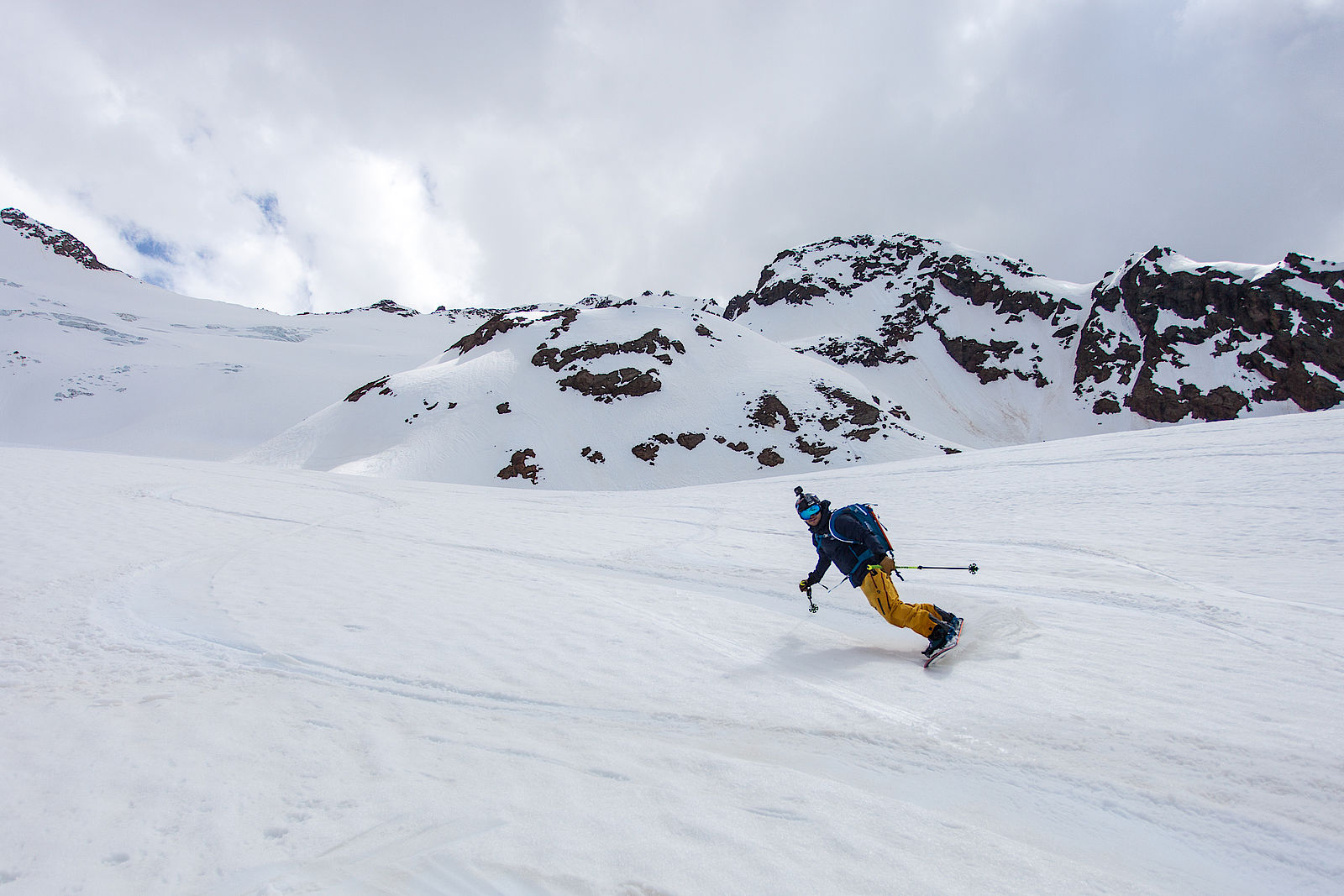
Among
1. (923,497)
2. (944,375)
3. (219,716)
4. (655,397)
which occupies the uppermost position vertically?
(944,375)

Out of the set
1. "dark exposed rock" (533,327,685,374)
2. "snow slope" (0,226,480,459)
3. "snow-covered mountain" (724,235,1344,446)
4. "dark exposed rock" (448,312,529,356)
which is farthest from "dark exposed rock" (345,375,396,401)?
"snow-covered mountain" (724,235,1344,446)

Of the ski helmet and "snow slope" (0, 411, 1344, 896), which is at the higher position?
the ski helmet

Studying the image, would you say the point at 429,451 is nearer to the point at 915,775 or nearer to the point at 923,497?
the point at 923,497

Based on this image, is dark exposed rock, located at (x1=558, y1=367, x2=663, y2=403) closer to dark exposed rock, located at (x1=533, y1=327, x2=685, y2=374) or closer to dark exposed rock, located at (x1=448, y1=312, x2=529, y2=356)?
dark exposed rock, located at (x1=533, y1=327, x2=685, y2=374)

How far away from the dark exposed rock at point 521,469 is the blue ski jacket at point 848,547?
3458 centimetres

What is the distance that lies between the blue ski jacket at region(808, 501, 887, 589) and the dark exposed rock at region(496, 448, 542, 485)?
34.6 meters

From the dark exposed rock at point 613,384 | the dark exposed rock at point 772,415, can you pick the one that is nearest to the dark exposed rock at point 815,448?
the dark exposed rock at point 772,415

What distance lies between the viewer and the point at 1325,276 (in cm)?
7400

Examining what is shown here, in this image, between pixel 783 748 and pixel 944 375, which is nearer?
pixel 783 748

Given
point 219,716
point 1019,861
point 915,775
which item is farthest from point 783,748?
point 219,716

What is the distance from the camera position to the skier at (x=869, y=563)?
539 cm

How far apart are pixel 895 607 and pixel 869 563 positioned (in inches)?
20.0

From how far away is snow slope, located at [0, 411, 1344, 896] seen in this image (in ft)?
8.55

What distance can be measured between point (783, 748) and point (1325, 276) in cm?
11364
